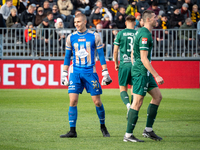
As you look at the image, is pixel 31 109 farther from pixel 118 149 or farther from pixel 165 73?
pixel 165 73

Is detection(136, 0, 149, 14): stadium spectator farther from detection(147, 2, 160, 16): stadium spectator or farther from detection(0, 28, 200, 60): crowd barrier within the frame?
detection(0, 28, 200, 60): crowd barrier

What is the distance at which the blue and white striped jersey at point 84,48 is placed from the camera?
6.97 meters

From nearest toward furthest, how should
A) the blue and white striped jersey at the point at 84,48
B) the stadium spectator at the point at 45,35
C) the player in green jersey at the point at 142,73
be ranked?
the player in green jersey at the point at 142,73, the blue and white striped jersey at the point at 84,48, the stadium spectator at the point at 45,35

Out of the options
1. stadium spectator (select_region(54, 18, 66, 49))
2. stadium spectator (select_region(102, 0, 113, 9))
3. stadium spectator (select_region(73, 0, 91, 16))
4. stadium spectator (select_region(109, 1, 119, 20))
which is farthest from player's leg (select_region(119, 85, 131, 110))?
stadium spectator (select_region(102, 0, 113, 9))

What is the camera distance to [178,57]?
18281 mm

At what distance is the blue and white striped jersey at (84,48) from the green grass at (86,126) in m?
1.27

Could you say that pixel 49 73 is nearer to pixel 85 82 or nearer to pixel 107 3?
pixel 107 3

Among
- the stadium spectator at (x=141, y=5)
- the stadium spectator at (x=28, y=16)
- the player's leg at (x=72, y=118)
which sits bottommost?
the player's leg at (x=72, y=118)

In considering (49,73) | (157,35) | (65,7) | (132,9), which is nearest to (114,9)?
(132,9)

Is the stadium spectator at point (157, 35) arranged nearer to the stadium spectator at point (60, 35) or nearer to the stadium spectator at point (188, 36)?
the stadium spectator at point (188, 36)

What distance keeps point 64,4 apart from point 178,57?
22.6ft

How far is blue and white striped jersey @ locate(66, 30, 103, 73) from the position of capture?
6973 mm

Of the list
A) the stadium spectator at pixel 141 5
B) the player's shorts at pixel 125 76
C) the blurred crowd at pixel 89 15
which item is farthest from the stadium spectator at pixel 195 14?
the player's shorts at pixel 125 76

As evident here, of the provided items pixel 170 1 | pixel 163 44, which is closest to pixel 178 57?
pixel 163 44
